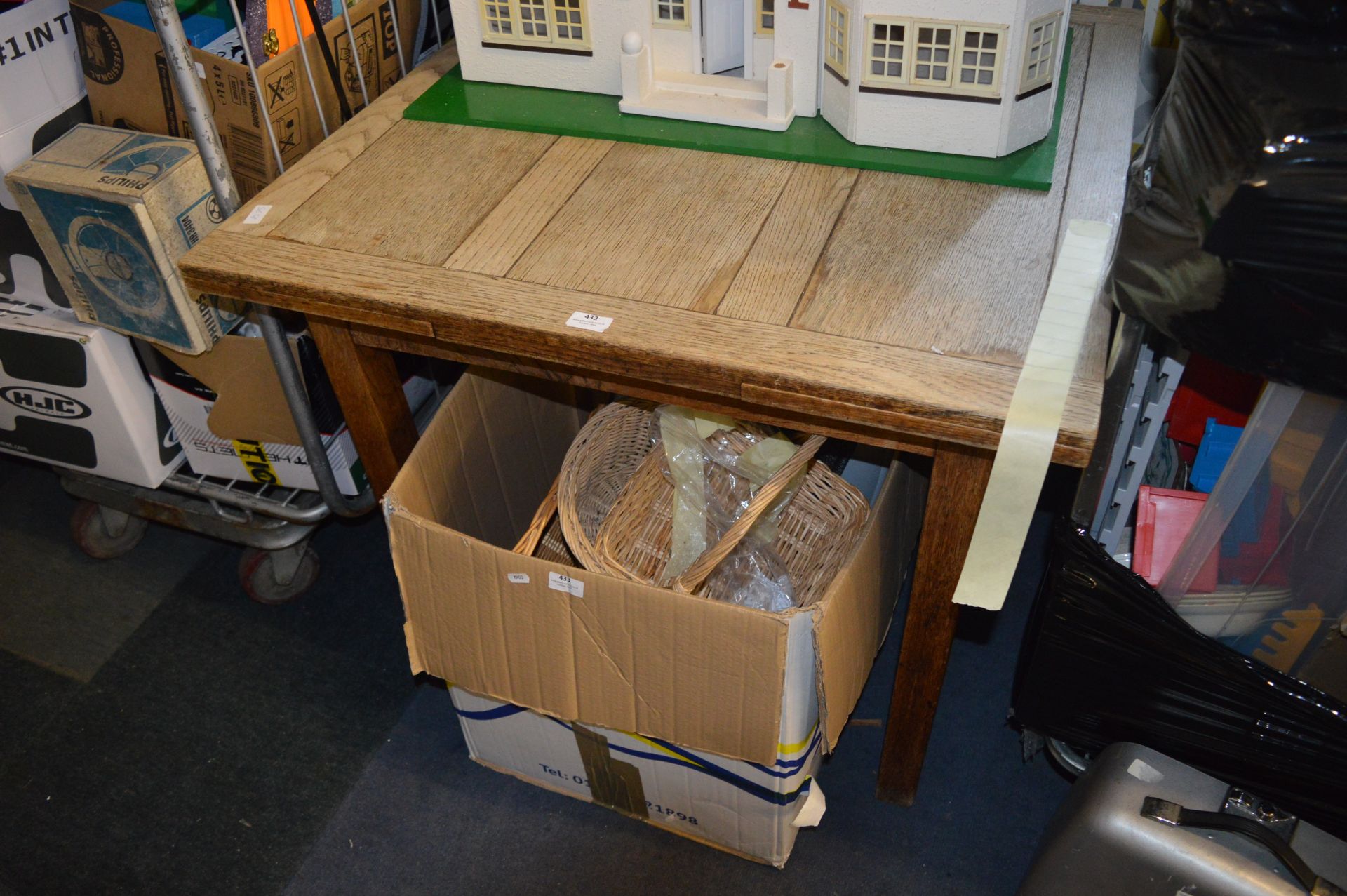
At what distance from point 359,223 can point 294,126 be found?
0.96ft

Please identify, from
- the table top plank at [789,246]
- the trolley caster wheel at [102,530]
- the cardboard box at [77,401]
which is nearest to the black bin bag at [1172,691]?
the table top plank at [789,246]

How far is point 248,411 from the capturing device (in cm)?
133

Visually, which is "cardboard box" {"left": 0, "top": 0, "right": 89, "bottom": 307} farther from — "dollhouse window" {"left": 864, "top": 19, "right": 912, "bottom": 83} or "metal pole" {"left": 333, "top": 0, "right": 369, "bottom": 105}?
"dollhouse window" {"left": 864, "top": 19, "right": 912, "bottom": 83}

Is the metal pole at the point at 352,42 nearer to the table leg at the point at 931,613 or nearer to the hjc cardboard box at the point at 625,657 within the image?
the hjc cardboard box at the point at 625,657

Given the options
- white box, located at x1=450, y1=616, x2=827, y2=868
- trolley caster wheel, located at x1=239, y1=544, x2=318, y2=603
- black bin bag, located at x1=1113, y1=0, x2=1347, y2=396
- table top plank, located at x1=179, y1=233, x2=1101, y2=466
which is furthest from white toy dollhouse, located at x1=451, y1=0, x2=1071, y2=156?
trolley caster wheel, located at x1=239, y1=544, x2=318, y2=603

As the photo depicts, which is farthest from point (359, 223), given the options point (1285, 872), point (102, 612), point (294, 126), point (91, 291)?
point (1285, 872)

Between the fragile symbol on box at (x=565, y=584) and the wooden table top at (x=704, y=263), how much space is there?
0.19 metres

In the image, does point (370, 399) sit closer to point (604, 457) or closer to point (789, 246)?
point (604, 457)

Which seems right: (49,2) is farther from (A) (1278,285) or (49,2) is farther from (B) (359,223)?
(A) (1278,285)

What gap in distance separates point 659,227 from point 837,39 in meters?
0.27

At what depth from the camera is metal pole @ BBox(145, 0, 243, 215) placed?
96 centimetres

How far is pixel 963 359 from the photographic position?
817 millimetres

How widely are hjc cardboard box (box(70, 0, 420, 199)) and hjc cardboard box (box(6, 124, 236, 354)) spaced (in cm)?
5

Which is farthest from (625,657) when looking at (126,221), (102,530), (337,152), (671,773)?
(102,530)
